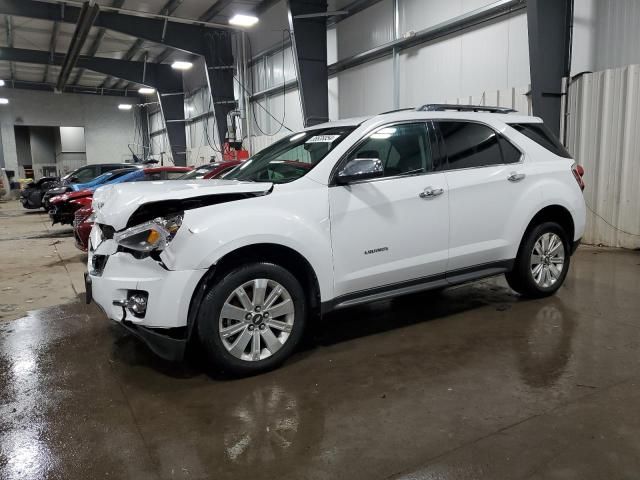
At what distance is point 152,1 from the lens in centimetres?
1417

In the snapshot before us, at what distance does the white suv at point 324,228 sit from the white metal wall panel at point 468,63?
444 centimetres

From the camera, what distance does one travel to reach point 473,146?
3.92 m

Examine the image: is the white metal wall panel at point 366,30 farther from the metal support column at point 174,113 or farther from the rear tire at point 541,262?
the metal support column at point 174,113

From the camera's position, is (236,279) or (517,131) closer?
(236,279)

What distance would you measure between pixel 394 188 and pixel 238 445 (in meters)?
1.98

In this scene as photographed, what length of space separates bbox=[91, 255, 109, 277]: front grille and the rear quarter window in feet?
11.4

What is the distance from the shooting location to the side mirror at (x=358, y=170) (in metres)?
3.15

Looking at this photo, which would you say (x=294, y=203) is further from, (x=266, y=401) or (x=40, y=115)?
(x=40, y=115)

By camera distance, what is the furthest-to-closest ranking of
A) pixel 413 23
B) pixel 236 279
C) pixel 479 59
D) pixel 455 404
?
pixel 413 23 < pixel 479 59 < pixel 236 279 < pixel 455 404

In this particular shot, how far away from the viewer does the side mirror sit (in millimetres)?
3152

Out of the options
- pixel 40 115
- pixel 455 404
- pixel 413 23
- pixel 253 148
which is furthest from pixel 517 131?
pixel 40 115

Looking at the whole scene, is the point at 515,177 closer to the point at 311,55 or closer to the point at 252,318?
the point at 252,318

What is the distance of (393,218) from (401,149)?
1.94 feet

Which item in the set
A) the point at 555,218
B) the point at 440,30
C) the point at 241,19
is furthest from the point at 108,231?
the point at 241,19
